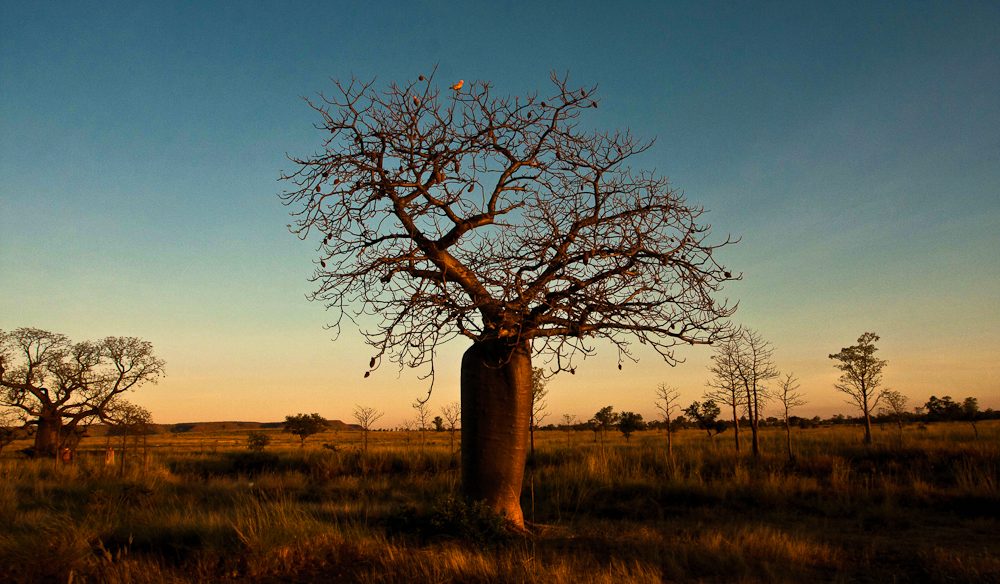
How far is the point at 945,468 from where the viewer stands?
41.8ft

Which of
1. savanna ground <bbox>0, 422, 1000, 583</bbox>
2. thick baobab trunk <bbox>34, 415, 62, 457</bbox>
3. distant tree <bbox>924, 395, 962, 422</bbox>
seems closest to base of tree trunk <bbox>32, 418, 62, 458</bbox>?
thick baobab trunk <bbox>34, 415, 62, 457</bbox>

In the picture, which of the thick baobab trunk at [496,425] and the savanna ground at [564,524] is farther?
the thick baobab trunk at [496,425]

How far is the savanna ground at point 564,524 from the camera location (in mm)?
5543

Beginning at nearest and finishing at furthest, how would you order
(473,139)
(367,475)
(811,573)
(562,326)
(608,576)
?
(608,576) → (811,573) → (473,139) → (562,326) → (367,475)

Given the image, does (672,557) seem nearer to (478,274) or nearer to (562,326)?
(562,326)

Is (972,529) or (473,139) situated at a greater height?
(473,139)

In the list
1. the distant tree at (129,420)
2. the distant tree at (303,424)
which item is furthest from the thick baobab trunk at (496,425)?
the distant tree at (303,424)

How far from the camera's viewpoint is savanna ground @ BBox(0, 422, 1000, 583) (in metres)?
5.54

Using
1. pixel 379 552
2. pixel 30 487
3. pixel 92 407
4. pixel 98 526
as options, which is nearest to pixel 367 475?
pixel 30 487

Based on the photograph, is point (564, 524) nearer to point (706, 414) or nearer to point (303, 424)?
point (706, 414)

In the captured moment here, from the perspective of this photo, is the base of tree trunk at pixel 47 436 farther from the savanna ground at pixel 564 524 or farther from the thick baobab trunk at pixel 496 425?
the thick baobab trunk at pixel 496 425

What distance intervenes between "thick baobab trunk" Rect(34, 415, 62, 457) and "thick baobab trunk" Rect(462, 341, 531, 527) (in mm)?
23483

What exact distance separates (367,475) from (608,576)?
11.8 m

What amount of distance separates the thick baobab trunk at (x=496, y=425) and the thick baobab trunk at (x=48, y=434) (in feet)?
77.0
